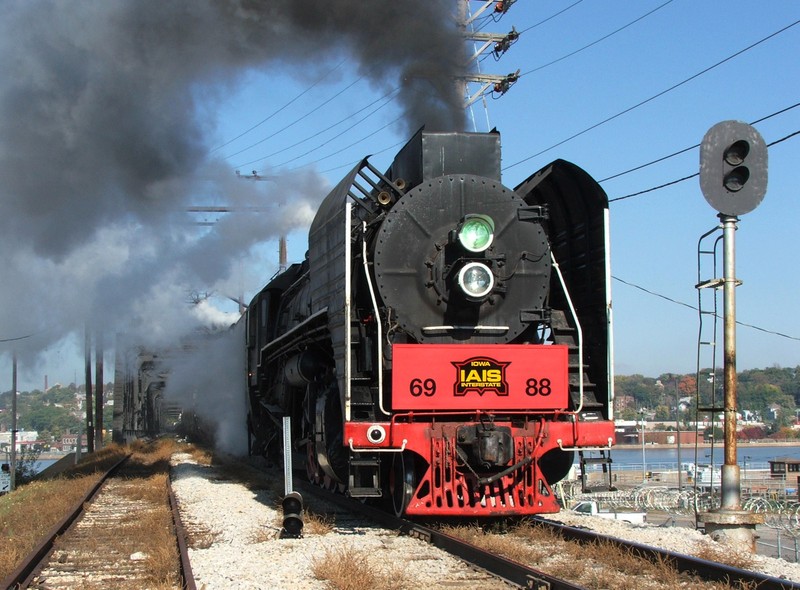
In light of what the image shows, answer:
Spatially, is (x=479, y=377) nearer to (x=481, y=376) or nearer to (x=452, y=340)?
(x=481, y=376)

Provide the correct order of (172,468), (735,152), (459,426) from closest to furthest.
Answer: (459,426), (735,152), (172,468)

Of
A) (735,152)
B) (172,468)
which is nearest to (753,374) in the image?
(172,468)

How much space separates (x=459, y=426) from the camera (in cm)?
792

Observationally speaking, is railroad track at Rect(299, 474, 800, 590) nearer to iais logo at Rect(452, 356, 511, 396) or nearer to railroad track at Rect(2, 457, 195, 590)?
iais logo at Rect(452, 356, 511, 396)

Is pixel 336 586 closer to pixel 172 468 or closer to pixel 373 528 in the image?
pixel 373 528

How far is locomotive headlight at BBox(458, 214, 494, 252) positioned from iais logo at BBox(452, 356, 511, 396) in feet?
3.34

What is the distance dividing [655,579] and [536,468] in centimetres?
211

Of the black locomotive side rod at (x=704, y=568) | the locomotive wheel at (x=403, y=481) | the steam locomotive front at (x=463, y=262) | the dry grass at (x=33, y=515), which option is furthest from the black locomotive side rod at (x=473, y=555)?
the dry grass at (x=33, y=515)

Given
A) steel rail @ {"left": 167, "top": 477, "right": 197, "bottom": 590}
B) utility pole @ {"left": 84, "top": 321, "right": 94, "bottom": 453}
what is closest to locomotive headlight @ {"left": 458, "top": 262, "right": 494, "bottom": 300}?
steel rail @ {"left": 167, "top": 477, "right": 197, "bottom": 590}

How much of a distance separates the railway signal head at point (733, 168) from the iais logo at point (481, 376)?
2679mm

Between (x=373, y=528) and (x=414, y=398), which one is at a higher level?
(x=414, y=398)

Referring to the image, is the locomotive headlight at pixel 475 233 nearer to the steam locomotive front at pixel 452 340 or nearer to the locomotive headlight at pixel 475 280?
the steam locomotive front at pixel 452 340

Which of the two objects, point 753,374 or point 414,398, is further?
point 753,374

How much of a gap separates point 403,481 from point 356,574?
2144 mm
